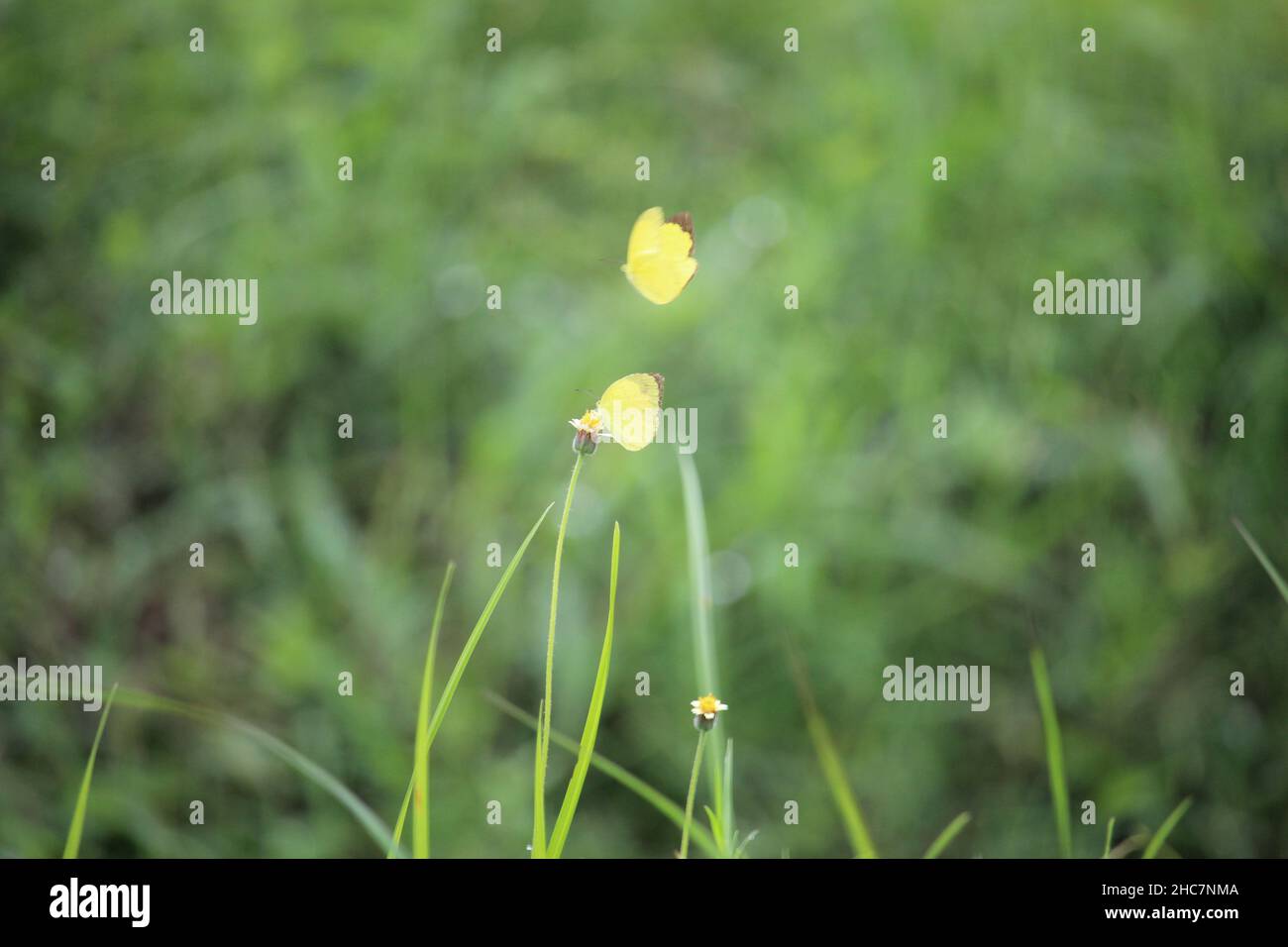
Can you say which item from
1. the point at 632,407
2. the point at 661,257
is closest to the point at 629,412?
the point at 632,407

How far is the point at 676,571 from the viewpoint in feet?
4.36

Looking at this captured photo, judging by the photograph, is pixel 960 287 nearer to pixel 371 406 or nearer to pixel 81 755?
pixel 371 406

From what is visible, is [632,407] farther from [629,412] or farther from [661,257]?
[661,257]

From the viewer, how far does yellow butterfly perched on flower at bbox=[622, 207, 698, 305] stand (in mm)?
630

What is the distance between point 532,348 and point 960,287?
64cm

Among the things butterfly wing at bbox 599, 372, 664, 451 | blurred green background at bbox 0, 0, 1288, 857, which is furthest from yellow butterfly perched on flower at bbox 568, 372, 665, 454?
blurred green background at bbox 0, 0, 1288, 857

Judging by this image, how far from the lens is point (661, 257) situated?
0.65 metres

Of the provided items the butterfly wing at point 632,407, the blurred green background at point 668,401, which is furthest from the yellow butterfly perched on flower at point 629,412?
the blurred green background at point 668,401

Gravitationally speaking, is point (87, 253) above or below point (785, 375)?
above

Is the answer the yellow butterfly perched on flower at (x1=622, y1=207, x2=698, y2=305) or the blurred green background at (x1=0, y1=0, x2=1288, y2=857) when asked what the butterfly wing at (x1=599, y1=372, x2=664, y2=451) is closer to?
the yellow butterfly perched on flower at (x1=622, y1=207, x2=698, y2=305)

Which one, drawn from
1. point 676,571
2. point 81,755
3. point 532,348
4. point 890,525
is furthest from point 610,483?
point 81,755

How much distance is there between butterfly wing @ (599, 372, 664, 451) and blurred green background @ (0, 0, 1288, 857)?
0.74m

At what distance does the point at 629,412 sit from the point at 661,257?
0.40 feet

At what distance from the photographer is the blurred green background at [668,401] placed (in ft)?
4.34
